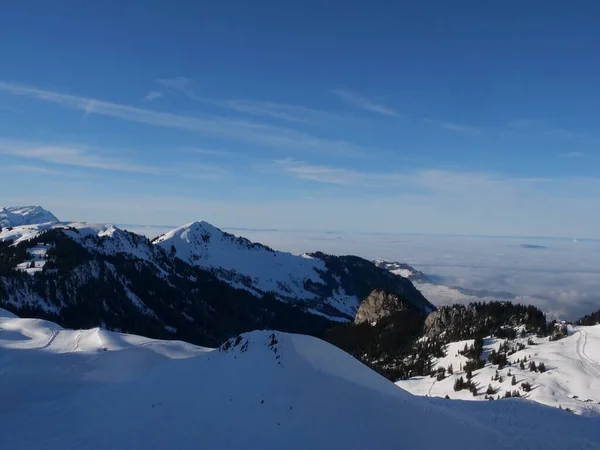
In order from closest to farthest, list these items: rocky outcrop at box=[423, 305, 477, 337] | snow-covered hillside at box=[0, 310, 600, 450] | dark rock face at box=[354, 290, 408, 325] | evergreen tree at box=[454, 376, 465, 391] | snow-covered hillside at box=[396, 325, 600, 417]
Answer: snow-covered hillside at box=[0, 310, 600, 450] < snow-covered hillside at box=[396, 325, 600, 417] < evergreen tree at box=[454, 376, 465, 391] < rocky outcrop at box=[423, 305, 477, 337] < dark rock face at box=[354, 290, 408, 325]

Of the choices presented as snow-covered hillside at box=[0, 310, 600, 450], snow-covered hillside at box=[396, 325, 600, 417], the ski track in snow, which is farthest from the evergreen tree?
snow-covered hillside at box=[0, 310, 600, 450]

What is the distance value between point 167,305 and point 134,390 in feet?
516

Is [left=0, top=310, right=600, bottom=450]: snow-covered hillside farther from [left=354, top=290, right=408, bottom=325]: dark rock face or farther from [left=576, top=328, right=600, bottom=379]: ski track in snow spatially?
[left=354, top=290, right=408, bottom=325]: dark rock face

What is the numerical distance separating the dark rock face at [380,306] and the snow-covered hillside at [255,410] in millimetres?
97765

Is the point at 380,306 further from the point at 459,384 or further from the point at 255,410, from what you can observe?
the point at 255,410

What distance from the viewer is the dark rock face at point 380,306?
120125 mm

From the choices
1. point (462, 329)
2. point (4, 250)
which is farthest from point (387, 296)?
point (4, 250)

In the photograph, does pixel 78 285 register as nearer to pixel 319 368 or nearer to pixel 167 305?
pixel 167 305

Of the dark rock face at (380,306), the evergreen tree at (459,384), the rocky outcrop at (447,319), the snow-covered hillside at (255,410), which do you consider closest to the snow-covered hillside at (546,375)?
the evergreen tree at (459,384)

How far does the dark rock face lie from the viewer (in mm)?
120125

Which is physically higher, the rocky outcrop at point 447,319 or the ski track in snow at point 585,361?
the ski track in snow at point 585,361

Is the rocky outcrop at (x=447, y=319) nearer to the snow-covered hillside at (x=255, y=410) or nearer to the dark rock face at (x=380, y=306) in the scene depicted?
the dark rock face at (x=380, y=306)

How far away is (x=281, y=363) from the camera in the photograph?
18.7 meters

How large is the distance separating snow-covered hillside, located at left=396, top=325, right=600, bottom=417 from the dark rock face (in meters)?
64.8
